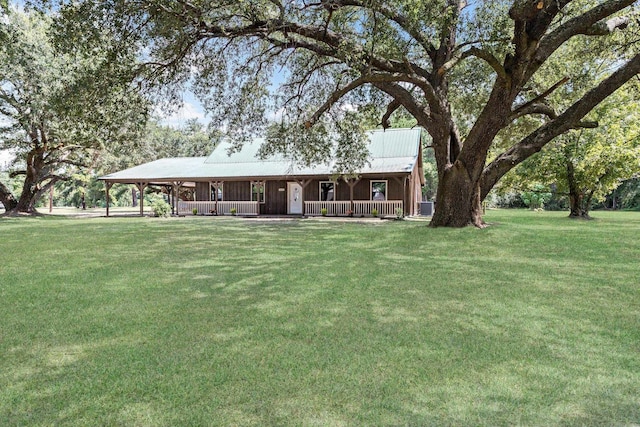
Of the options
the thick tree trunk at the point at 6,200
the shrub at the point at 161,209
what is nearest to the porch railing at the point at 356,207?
the shrub at the point at 161,209

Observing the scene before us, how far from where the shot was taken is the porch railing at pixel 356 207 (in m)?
21.2

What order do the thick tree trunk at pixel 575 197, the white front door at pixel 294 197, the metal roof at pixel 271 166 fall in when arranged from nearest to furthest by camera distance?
the thick tree trunk at pixel 575 197 < the metal roof at pixel 271 166 < the white front door at pixel 294 197

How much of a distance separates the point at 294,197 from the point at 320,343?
21543mm

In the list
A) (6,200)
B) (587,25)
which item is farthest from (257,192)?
(587,25)

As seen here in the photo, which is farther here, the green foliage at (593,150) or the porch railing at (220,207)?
the porch railing at (220,207)

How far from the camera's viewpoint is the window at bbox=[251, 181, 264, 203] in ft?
82.6

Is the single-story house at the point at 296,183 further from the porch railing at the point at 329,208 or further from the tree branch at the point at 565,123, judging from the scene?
the tree branch at the point at 565,123

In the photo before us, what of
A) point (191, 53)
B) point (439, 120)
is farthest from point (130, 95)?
point (439, 120)

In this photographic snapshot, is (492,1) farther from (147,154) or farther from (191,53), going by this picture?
(147,154)

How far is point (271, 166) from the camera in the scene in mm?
24047

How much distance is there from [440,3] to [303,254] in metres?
6.72

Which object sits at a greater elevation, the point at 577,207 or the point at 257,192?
the point at 257,192

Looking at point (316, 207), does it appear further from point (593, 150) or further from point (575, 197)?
point (593, 150)

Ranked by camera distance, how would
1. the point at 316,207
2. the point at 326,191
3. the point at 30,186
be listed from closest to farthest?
the point at 316,207, the point at 30,186, the point at 326,191
